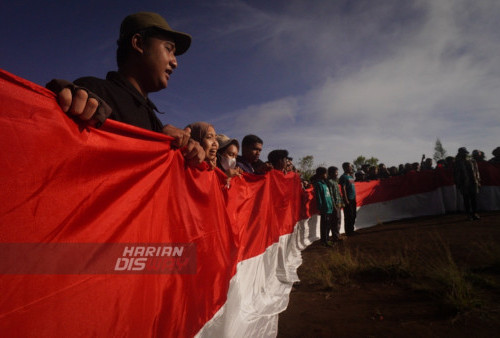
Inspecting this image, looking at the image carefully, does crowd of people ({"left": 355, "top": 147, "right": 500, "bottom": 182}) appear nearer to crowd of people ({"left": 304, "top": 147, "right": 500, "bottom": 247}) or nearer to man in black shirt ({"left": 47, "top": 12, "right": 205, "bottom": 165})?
crowd of people ({"left": 304, "top": 147, "right": 500, "bottom": 247})

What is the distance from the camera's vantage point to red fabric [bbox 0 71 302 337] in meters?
0.72

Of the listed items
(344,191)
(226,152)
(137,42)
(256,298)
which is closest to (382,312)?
(256,298)

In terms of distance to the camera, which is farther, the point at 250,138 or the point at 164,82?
the point at 250,138

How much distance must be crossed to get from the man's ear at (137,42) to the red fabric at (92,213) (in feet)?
2.28

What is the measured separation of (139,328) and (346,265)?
4.28 meters

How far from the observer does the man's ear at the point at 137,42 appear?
171cm

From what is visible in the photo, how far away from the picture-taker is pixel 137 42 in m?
1.72

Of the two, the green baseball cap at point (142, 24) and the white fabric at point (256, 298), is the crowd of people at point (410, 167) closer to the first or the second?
the white fabric at point (256, 298)

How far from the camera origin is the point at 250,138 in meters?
4.80

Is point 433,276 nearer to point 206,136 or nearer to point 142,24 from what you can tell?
point 206,136

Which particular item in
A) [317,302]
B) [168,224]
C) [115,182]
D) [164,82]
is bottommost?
[317,302]

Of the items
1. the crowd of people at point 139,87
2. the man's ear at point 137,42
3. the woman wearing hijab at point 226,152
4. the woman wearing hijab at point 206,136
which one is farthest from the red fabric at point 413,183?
the man's ear at point 137,42

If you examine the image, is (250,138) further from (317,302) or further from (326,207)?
(326,207)

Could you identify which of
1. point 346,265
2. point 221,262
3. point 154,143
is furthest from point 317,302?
point 154,143
